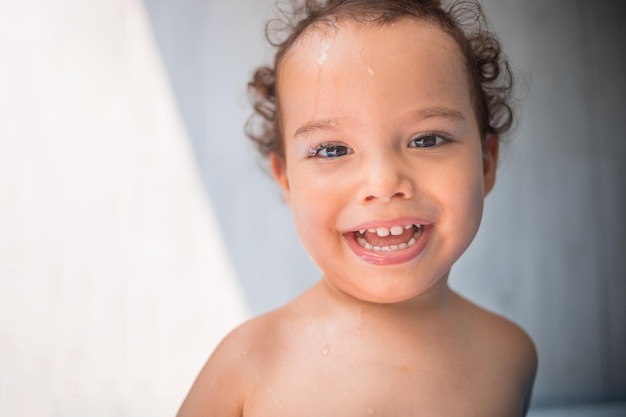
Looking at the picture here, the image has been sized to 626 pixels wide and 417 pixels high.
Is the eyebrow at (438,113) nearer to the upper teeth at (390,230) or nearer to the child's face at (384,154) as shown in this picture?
the child's face at (384,154)

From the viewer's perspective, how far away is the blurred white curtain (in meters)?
1.36

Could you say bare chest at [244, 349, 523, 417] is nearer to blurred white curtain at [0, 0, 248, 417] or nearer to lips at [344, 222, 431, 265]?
lips at [344, 222, 431, 265]

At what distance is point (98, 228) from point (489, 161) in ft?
3.03

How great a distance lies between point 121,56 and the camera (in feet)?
5.04

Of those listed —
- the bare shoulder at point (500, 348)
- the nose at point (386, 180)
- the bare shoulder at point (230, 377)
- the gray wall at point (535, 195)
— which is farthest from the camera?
the gray wall at point (535, 195)

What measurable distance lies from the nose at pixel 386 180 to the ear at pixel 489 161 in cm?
28

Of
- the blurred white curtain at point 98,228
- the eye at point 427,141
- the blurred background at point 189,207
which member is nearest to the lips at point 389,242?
the eye at point 427,141

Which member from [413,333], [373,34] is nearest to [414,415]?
[413,333]

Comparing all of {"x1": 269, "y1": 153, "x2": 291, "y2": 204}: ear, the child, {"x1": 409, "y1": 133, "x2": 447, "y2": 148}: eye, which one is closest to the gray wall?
{"x1": 269, "y1": 153, "x2": 291, "y2": 204}: ear

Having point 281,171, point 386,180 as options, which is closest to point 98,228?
point 281,171

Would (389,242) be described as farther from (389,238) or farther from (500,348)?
(500,348)

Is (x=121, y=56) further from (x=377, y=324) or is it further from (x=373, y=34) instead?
(x=377, y=324)

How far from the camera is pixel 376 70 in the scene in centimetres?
89

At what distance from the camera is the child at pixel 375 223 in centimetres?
89
